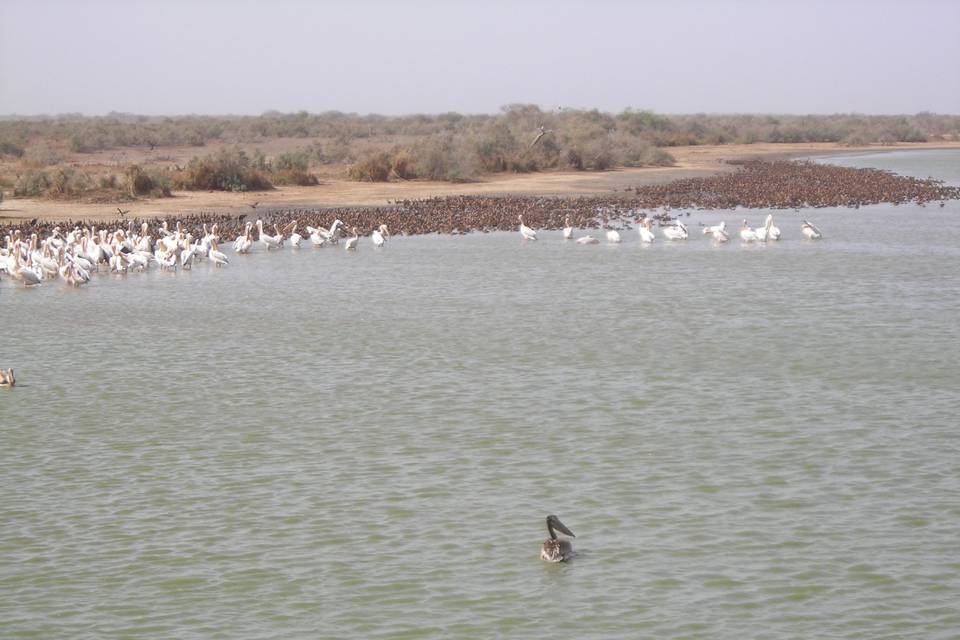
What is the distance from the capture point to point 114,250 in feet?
72.0

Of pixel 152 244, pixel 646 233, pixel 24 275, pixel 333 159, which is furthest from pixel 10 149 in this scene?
pixel 646 233

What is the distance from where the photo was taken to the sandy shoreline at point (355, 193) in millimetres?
→ 29344

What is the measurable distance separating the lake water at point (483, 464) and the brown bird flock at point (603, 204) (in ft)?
27.4

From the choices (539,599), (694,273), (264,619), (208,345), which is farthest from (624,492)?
(694,273)

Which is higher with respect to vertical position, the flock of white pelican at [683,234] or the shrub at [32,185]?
the shrub at [32,185]

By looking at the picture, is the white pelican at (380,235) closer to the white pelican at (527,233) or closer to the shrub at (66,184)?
the white pelican at (527,233)

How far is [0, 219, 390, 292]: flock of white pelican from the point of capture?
20781 mm

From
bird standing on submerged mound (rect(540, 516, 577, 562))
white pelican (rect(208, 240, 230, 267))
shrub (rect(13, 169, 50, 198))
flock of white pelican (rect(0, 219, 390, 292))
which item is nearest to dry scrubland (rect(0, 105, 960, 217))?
shrub (rect(13, 169, 50, 198))

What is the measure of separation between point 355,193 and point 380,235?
33.8 feet

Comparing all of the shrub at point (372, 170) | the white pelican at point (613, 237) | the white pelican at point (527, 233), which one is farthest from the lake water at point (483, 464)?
the shrub at point (372, 170)

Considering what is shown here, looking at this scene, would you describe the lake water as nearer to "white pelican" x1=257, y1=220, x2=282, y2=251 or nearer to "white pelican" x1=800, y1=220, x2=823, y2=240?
"white pelican" x1=257, y1=220, x2=282, y2=251

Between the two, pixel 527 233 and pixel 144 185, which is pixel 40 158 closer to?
pixel 144 185

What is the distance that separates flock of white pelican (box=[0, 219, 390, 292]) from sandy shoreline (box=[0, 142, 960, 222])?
4.25 metres

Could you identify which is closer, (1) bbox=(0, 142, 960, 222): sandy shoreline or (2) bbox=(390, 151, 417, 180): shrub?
(1) bbox=(0, 142, 960, 222): sandy shoreline
